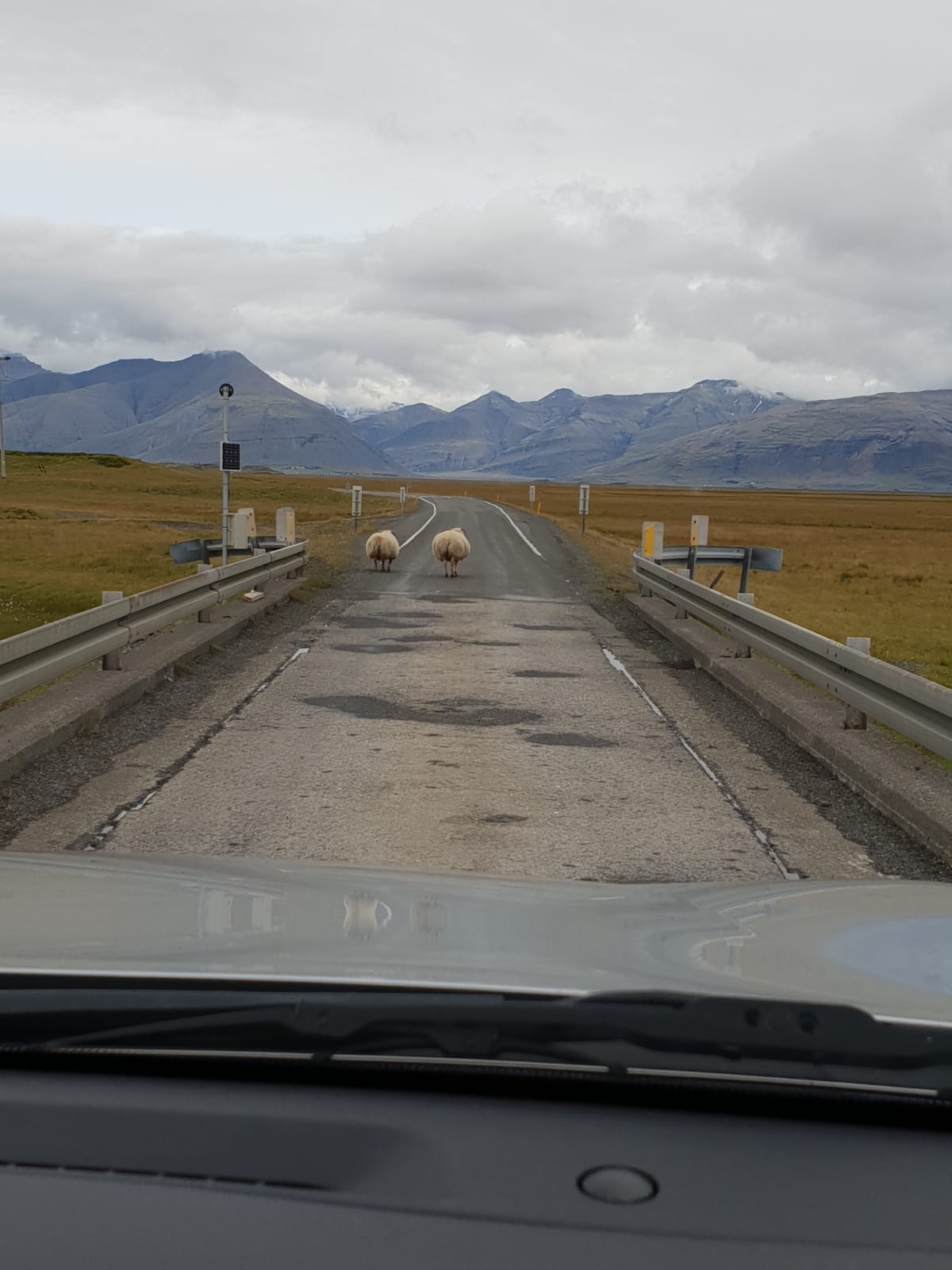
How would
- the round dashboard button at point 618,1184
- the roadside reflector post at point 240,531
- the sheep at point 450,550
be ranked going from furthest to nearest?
the sheep at point 450,550 < the roadside reflector post at point 240,531 < the round dashboard button at point 618,1184

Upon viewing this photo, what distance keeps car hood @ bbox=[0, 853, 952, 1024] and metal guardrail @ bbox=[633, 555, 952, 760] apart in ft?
13.6

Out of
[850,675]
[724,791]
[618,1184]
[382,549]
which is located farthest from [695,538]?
[618,1184]

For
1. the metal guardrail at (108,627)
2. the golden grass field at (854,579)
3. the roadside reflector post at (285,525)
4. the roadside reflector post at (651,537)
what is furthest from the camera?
the roadside reflector post at (285,525)

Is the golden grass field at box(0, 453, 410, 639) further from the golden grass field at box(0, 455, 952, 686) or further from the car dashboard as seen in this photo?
the car dashboard

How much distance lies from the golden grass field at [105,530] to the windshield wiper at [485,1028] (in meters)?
15.4

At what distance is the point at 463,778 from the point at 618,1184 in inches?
244

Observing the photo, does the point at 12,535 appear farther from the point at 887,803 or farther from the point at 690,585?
the point at 887,803

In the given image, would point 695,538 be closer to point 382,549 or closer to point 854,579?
point 382,549

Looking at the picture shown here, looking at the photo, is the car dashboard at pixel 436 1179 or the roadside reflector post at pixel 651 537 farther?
the roadside reflector post at pixel 651 537

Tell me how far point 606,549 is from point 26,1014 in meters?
33.4

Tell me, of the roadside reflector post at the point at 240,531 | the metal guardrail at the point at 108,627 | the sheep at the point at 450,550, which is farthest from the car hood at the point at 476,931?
the sheep at the point at 450,550

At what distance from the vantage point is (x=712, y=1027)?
204 centimetres

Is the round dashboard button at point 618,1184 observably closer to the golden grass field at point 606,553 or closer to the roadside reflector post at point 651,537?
the golden grass field at point 606,553

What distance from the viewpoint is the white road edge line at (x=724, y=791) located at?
6.24 metres
